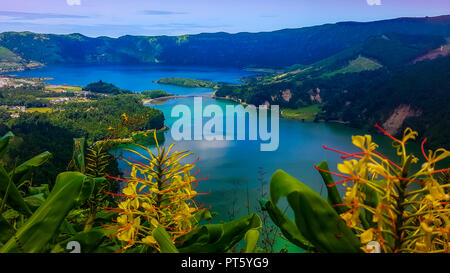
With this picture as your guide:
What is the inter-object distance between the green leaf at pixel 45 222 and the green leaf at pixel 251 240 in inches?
15.8

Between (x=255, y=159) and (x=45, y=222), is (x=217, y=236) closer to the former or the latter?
(x=45, y=222)

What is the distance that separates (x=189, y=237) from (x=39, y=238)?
34cm

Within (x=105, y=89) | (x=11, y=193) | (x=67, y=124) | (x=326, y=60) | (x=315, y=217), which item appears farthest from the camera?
(x=326, y=60)

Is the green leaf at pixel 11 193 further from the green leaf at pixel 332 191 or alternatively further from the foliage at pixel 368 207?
the green leaf at pixel 332 191

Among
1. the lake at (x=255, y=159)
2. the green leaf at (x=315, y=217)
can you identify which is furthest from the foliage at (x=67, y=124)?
the green leaf at (x=315, y=217)

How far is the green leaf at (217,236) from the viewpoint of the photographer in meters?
0.87

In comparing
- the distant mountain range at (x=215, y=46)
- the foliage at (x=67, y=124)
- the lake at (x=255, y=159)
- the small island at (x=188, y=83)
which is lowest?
the lake at (x=255, y=159)

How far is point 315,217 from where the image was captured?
63 centimetres

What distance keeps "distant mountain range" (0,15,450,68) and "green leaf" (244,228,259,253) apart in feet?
298

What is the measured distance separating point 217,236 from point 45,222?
0.41 metres

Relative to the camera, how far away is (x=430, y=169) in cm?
61

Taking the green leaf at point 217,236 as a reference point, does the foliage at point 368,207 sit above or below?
above

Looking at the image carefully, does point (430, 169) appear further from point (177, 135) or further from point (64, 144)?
point (177, 135)

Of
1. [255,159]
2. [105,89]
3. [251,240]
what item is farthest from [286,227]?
[105,89]
